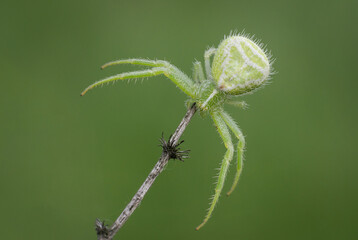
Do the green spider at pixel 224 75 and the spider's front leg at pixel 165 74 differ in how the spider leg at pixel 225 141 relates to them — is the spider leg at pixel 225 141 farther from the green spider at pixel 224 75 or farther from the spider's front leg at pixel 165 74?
the spider's front leg at pixel 165 74

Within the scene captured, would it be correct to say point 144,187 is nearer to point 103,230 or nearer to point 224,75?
point 103,230

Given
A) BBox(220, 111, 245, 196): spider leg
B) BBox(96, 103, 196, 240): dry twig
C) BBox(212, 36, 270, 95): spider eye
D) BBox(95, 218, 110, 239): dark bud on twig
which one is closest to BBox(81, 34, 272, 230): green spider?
BBox(212, 36, 270, 95): spider eye

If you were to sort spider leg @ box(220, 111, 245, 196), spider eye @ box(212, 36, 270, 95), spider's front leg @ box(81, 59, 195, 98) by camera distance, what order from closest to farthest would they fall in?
spider eye @ box(212, 36, 270, 95) → spider's front leg @ box(81, 59, 195, 98) → spider leg @ box(220, 111, 245, 196)

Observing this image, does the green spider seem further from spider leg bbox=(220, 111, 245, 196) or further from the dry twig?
the dry twig

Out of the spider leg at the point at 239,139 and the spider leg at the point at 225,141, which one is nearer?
the spider leg at the point at 225,141

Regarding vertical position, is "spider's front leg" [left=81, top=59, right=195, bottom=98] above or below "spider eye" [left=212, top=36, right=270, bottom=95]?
below

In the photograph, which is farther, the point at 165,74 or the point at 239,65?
the point at 165,74

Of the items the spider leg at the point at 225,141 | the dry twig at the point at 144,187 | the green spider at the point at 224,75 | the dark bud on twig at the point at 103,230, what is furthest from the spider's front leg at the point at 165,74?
the dark bud on twig at the point at 103,230

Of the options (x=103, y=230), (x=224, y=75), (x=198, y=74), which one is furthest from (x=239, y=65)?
(x=103, y=230)

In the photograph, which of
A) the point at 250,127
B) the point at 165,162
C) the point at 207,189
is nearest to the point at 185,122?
the point at 165,162
